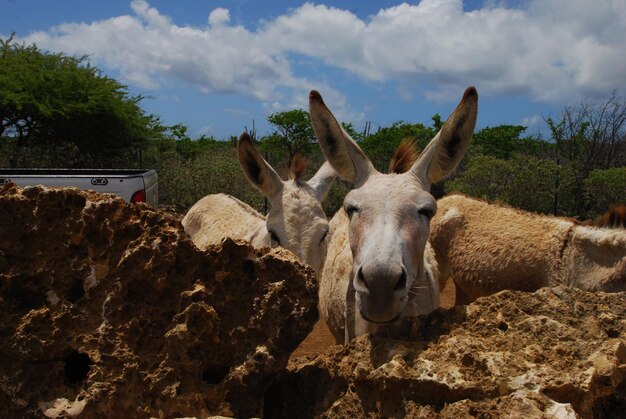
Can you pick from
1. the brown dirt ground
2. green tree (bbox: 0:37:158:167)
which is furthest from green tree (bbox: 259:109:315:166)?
the brown dirt ground

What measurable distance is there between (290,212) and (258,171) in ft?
1.93

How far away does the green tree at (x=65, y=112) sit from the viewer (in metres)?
16.8

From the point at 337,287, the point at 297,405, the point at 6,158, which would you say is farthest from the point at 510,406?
the point at 6,158

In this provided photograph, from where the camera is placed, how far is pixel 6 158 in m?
16.8

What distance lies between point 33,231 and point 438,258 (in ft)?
18.2

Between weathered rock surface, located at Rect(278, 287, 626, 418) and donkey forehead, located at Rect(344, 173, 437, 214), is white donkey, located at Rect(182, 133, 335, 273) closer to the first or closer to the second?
donkey forehead, located at Rect(344, 173, 437, 214)

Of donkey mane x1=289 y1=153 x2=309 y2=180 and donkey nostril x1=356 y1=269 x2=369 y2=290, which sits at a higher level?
donkey mane x1=289 y1=153 x2=309 y2=180

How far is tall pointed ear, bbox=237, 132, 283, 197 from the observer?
5.10 meters

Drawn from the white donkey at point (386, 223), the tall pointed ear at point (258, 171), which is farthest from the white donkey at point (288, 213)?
the white donkey at point (386, 223)

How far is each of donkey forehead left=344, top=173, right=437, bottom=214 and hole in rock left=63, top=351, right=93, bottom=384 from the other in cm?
154

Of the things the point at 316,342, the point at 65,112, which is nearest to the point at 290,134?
the point at 65,112

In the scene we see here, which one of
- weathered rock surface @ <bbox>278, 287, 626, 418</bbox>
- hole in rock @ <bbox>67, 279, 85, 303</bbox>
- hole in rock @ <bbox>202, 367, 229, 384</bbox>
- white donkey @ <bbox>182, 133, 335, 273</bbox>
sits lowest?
hole in rock @ <bbox>202, 367, 229, 384</bbox>

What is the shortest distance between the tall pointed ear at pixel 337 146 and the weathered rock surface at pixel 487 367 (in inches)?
52.9

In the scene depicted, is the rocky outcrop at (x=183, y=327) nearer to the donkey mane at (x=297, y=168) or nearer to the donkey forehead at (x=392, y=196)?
the donkey forehead at (x=392, y=196)
